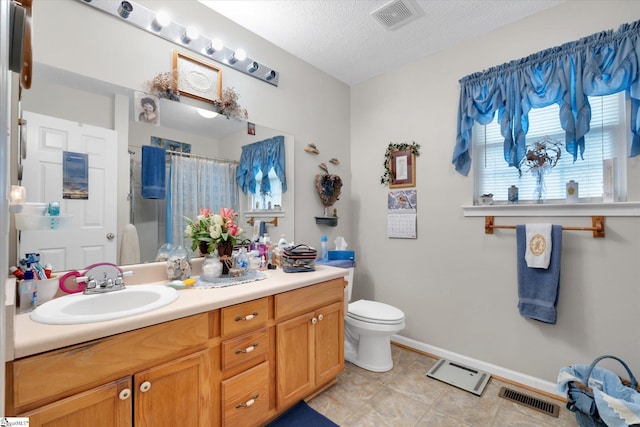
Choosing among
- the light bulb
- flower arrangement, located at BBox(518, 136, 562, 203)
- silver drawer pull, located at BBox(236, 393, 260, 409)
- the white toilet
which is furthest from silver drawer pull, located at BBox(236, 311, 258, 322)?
flower arrangement, located at BBox(518, 136, 562, 203)

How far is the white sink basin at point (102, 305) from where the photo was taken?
1.02 meters

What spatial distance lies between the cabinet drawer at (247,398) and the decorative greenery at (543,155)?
2.24m

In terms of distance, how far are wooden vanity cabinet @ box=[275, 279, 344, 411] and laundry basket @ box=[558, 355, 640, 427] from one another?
133cm

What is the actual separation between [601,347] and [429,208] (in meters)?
1.42

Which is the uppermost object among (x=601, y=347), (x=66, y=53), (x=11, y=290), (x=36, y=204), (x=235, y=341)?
(x=66, y=53)

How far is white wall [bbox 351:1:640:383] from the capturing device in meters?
1.79

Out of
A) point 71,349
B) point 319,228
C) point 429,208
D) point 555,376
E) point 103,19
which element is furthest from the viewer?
point 319,228

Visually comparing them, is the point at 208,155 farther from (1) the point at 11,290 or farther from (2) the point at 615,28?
(2) the point at 615,28

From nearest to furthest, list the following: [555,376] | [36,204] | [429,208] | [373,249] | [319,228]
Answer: [36,204] < [555,376] < [429,208] < [319,228] < [373,249]

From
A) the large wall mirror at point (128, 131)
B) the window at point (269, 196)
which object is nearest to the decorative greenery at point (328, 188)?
the window at point (269, 196)

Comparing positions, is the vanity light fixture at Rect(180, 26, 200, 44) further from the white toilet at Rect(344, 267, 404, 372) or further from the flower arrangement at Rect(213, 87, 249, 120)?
the white toilet at Rect(344, 267, 404, 372)

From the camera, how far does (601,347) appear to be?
5.95ft

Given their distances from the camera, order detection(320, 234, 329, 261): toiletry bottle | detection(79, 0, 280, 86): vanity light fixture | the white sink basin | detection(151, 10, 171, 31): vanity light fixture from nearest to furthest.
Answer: the white sink basin, detection(79, 0, 280, 86): vanity light fixture, detection(151, 10, 171, 31): vanity light fixture, detection(320, 234, 329, 261): toiletry bottle

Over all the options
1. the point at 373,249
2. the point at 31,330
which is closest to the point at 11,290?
the point at 31,330
